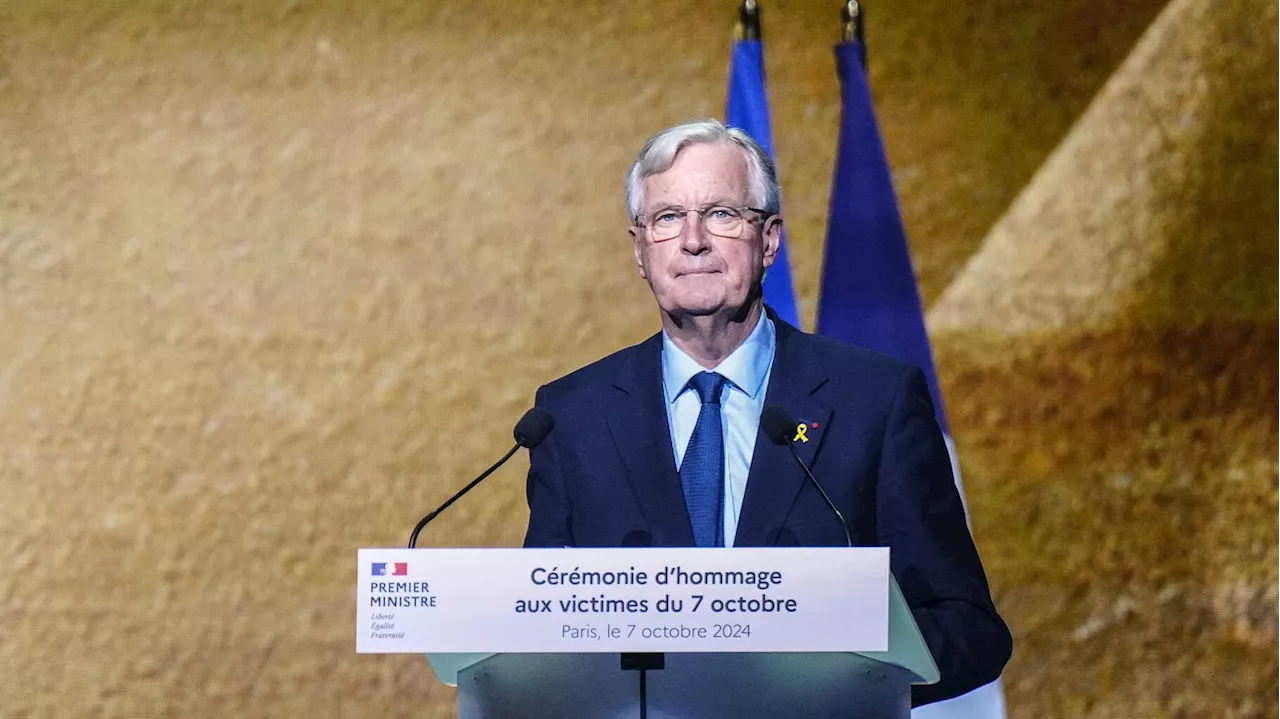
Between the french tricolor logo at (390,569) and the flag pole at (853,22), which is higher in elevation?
the flag pole at (853,22)

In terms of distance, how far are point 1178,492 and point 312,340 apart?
8.04 ft

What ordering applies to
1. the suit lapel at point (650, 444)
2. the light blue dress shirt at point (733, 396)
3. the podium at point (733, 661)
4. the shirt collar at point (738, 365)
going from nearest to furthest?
the podium at point (733, 661) → the suit lapel at point (650, 444) → the light blue dress shirt at point (733, 396) → the shirt collar at point (738, 365)

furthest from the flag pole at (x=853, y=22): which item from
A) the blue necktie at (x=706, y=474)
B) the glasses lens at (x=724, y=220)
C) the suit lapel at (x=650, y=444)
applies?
the blue necktie at (x=706, y=474)

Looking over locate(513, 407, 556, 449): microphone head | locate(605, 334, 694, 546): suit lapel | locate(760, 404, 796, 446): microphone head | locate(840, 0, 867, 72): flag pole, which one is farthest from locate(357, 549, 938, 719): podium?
locate(840, 0, 867, 72): flag pole

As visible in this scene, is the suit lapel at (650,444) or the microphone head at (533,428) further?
the suit lapel at (650,444)

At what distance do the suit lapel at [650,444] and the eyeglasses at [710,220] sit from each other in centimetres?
26

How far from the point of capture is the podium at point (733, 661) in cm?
194

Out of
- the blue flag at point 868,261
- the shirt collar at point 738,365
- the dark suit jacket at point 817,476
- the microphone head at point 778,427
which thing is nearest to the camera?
the microphone head at point 778,427

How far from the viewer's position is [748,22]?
4.04m

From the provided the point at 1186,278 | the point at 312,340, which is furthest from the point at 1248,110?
the point at 312,340

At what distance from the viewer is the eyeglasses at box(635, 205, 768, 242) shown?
2928mm

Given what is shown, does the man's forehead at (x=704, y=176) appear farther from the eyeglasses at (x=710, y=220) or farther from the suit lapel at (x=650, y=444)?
the suit lapel at (x=650, y=444)

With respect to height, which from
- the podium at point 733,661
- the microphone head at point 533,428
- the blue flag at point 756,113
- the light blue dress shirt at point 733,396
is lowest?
the podium at point 733,661

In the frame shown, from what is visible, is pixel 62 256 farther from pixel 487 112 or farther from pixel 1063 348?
pixel 1063 348
